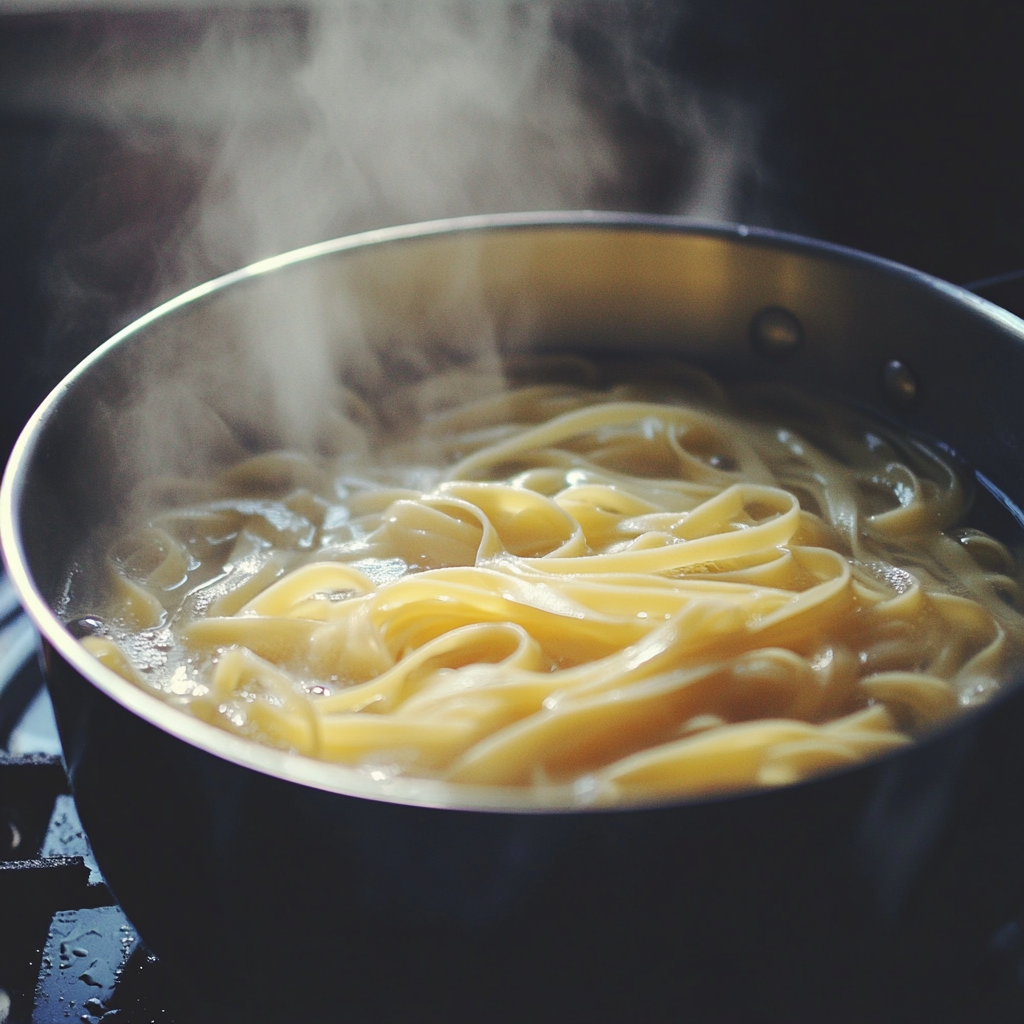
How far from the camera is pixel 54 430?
5.49 feet

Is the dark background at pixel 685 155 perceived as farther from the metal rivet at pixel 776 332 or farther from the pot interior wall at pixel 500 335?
the metal rivet at pixel 776 332

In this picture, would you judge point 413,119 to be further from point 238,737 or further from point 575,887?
point 575,887

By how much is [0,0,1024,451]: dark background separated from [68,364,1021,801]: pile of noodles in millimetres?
1186

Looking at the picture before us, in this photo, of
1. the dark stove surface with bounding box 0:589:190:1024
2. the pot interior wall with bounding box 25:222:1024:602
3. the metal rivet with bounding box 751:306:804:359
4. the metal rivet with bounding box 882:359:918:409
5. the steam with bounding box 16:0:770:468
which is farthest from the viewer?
the steam with bounding box 16:0:770:468

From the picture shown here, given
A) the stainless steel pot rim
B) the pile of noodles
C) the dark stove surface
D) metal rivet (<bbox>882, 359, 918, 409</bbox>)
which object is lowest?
the dark stove surface

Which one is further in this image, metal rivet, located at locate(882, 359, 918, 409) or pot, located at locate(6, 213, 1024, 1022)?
metal rivet, located at locate(882, 359, 918, 409)

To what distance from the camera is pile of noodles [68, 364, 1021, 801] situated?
4.72 feet

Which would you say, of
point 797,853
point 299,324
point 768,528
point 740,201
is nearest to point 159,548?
point 299,324

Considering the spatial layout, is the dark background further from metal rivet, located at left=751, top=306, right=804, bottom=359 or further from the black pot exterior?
the black pot exterior

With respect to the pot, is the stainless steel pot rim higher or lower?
higher

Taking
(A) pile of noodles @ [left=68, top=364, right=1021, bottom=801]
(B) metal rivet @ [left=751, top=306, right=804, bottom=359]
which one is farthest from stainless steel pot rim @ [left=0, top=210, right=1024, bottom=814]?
(B) metal rivet @ [left=751, top=306, right=804, bottom=359]

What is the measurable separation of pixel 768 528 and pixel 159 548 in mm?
A: 1185

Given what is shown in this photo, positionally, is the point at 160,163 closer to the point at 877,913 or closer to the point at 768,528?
the point at 768,528

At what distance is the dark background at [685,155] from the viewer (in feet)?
9.56
